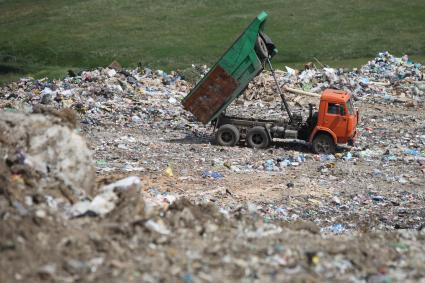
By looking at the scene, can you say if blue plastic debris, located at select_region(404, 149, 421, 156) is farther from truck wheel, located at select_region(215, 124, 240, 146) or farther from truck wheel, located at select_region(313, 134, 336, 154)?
truck wheel, located at select_region(215, 124, 240, 146)

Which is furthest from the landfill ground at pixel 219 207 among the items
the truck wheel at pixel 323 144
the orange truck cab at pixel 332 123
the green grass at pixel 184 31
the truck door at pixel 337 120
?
the green grass at pixel 184 31

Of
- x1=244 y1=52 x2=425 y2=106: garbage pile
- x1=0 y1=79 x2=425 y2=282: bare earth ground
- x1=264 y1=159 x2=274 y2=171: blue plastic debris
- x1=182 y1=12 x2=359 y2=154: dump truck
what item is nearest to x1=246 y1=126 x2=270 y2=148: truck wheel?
x1=182 y1=12 x2=359 y2=154: dump truck

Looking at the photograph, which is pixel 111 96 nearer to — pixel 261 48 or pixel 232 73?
pixel 232 73

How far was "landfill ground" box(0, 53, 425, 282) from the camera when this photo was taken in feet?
25.4

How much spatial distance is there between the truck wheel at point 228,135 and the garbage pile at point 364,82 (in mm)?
5755

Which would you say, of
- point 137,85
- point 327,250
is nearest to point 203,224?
point 327,250

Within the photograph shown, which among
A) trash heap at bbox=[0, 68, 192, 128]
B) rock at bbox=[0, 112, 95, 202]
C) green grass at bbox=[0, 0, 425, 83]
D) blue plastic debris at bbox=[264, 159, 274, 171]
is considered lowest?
green grass at bbox=[0, 0, 425, 83]

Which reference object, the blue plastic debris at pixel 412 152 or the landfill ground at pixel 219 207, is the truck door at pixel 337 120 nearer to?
the landfill ground at pixel 219 207

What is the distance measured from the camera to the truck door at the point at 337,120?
1636 cm

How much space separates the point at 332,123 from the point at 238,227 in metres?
7.92

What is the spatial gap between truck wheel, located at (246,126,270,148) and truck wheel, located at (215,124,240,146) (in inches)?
11.7

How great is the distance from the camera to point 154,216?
8.91 metres

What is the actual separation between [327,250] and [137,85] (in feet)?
52.1

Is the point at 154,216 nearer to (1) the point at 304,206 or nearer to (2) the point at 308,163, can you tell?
(1) the point at 304,206
